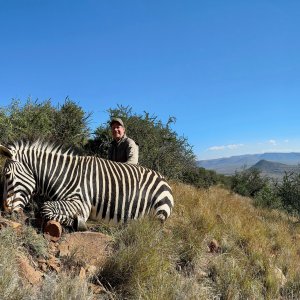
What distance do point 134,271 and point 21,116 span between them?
6684mm

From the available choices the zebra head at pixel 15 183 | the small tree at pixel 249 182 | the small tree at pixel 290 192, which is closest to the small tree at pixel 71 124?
the zebra head at pixel 15 183

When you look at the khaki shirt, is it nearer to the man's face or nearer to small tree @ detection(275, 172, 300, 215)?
the man's face

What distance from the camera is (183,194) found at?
8.31 metres

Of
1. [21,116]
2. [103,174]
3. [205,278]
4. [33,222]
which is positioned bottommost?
[205,278]

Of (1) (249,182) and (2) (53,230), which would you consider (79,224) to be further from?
(1) (249,182)

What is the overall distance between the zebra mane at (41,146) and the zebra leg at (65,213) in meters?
0.91

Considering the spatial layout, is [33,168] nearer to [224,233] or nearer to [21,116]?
[224,233]

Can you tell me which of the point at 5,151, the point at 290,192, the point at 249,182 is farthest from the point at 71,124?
the point at 249,182

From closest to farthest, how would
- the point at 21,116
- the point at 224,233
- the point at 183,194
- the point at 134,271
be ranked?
the point at 134,271 → the point at 224,233 → the point at 183,194 → the point at 21,116

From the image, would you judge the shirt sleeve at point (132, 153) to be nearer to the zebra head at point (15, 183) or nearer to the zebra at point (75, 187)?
the zebra at point (75, 187)

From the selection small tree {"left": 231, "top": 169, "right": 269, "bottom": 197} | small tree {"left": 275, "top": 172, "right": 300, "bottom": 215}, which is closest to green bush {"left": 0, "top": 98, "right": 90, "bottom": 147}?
small tree {"left": 275, "top": 172, "right": 300, "bottom": 215}

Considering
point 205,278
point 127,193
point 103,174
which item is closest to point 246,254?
point 205,278

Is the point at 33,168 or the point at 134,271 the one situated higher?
the point at 33,168

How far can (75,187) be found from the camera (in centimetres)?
537
